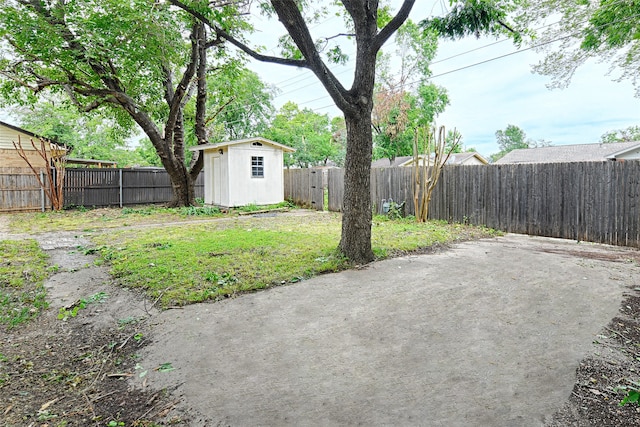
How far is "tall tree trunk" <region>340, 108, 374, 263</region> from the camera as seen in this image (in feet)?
15.7

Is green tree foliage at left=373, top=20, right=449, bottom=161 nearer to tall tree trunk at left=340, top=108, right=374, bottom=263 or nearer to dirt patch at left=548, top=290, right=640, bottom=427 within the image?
tall tree trunk at left=340, top=108, right=374, bottom=263

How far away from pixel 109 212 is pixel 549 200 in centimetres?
1291

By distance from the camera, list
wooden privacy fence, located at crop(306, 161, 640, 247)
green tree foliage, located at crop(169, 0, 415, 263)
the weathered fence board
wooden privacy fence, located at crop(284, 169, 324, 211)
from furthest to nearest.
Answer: wooden privacy fence, located at crop(284, 169, 324, 211), the weathered fence board, wooden privacy fence, located at crop(306, 161, 640, 247), green tree foliage, located at crop(169, 0, 415, 263)

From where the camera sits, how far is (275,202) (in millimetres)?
13961

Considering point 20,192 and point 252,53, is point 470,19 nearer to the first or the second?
point 252,53

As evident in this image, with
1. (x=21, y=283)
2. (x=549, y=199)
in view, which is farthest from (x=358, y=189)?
(x=549, y=199)

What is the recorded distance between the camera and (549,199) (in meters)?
6.97

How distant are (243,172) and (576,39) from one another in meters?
10.6

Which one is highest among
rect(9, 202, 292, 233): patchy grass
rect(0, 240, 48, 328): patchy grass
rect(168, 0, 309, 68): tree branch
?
rect(168, 0, 309, 68): tree branch

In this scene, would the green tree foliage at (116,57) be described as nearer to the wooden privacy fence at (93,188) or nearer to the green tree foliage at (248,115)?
the wooden privacy fence at (93,188)

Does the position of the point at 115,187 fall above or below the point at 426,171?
below

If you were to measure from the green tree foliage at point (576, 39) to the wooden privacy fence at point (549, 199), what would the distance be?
2210mm

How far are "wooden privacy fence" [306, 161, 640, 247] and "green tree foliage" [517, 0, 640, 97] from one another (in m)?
2.21

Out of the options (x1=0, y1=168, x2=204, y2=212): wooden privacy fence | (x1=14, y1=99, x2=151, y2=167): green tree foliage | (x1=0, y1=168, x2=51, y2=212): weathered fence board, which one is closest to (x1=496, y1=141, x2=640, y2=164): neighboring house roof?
(x1=0, y1=168, x2=204, y2=212): wooden privacy fence
